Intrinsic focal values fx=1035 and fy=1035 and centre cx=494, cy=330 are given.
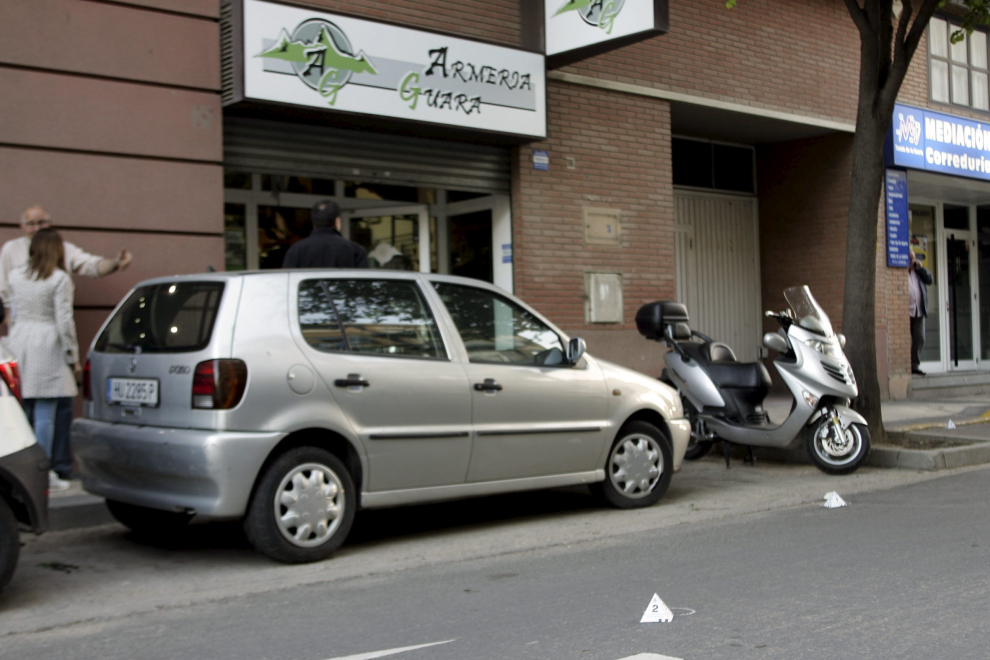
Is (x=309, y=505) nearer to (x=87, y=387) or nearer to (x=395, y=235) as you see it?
(x=87, y=387)

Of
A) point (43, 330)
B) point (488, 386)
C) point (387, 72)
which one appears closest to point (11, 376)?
point (43, 330)

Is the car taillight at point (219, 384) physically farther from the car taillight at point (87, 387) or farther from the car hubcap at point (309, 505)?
the car taillight at point (87, 387)

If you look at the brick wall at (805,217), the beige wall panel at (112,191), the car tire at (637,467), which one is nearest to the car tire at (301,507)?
the car tire at (637,467)

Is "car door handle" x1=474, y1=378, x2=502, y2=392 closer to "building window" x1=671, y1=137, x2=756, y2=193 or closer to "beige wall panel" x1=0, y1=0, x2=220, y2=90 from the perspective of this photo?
"beige wall panel" x1=0, y1=0, x2=220, y2=90

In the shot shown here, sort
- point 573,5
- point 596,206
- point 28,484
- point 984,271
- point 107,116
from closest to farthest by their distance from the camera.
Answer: point 28,484 → point 107,116 → point 573,5 → point 596,206 → point 984,271

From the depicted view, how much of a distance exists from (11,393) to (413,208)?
747cm

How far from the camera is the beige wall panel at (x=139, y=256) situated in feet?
27.9

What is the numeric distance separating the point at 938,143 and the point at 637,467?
34.8 feet

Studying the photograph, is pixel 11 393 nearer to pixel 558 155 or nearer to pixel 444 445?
pixel 444 445

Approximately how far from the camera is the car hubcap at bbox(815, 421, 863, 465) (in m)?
8.57

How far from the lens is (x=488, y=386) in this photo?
6336 millimetres

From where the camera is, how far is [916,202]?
17.5 metres

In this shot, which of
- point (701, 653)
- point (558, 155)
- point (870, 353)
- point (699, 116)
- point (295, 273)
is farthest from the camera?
point (699, 116)

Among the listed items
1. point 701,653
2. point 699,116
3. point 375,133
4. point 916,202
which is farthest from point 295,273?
point 916,202
